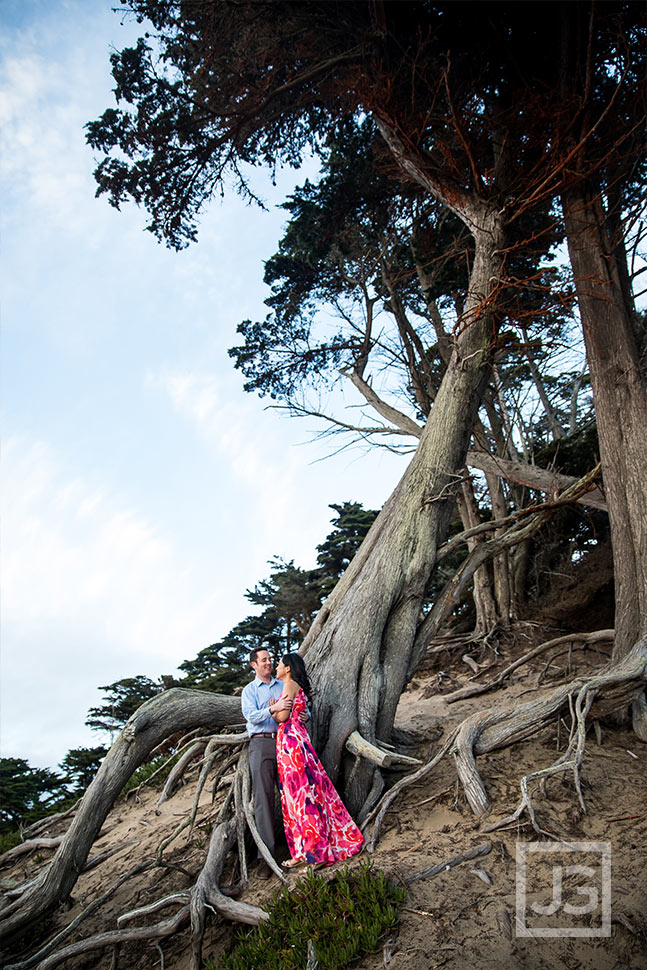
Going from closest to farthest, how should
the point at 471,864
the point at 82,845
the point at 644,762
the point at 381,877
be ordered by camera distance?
the point at 381,877
the point at 471,864
the point at 82,845
the point at 644,762

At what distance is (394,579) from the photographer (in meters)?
5.52

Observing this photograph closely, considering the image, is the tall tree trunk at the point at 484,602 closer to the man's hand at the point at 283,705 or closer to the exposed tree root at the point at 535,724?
the exposed tree root at the point at 535,724

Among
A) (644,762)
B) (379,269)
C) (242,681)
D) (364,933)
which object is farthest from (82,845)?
(379,269)

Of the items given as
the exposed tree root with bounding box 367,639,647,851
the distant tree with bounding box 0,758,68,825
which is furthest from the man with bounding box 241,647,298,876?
the distant tree with bounding box 0,758,68,825

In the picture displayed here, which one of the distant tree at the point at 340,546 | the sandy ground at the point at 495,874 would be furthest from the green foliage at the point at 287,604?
the sandy ground at the point at 495,874

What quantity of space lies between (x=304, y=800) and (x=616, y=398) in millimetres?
5189

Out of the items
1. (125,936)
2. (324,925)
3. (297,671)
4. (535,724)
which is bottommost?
(324,925)

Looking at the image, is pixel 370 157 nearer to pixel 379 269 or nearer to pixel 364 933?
pixel 379 269

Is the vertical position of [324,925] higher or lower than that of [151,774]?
lower

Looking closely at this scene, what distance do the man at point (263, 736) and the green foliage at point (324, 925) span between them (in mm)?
807

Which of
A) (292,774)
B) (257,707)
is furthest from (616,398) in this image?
(292,774)

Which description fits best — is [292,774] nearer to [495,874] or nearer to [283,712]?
[283,712]

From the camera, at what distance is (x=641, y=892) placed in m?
3.24

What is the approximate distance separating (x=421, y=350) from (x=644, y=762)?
823cm
